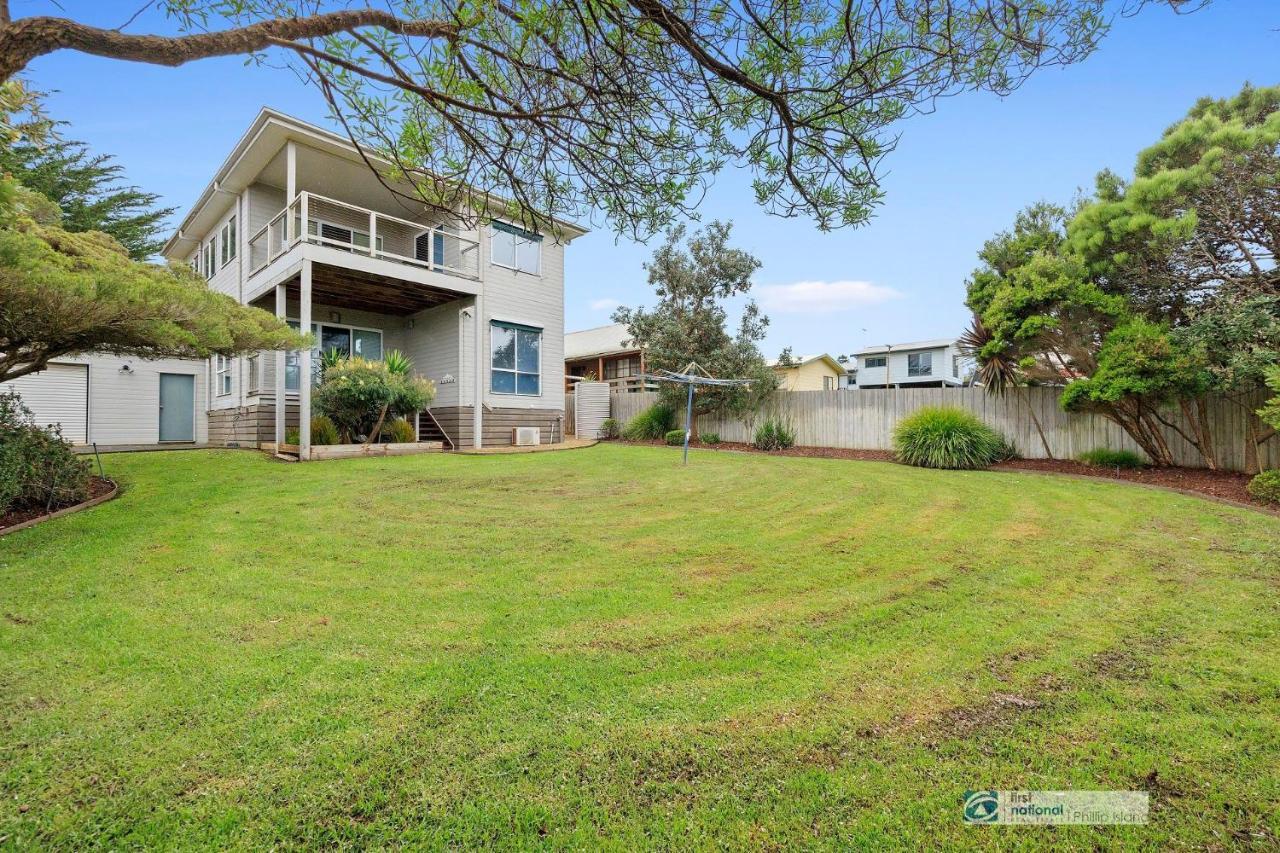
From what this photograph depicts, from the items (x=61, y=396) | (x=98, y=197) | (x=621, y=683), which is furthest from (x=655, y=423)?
(x=98, y=197)

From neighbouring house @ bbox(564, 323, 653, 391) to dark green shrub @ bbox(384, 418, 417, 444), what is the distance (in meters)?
10.5

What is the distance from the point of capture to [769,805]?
179 cm

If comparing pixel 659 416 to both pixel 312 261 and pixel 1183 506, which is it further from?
pixel 1183 506

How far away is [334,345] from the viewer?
13.3 meters

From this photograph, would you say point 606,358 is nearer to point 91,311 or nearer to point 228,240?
point 228,240

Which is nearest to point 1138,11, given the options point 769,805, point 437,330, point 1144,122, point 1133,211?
point 769,805

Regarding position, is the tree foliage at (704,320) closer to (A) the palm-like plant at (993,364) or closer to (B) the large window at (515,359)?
(B) the large window at (515,359)

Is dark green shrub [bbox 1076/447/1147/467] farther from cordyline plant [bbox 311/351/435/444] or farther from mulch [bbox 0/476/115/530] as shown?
mulch [bbox 0/476/115/530]

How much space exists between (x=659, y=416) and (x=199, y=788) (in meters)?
15.5

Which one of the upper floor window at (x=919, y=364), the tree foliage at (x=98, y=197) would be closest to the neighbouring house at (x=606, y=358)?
the tree foliage at (x=98, y=197)

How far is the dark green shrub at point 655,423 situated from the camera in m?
17.0

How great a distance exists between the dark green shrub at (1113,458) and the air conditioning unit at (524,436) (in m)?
12.1

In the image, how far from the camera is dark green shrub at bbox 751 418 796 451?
1477cm

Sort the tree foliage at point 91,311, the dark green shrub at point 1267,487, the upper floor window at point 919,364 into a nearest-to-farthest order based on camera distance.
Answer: the tree foliage at point 91,311, the dark green shrub at point 1267,487, the upper floor window at point 919,364
